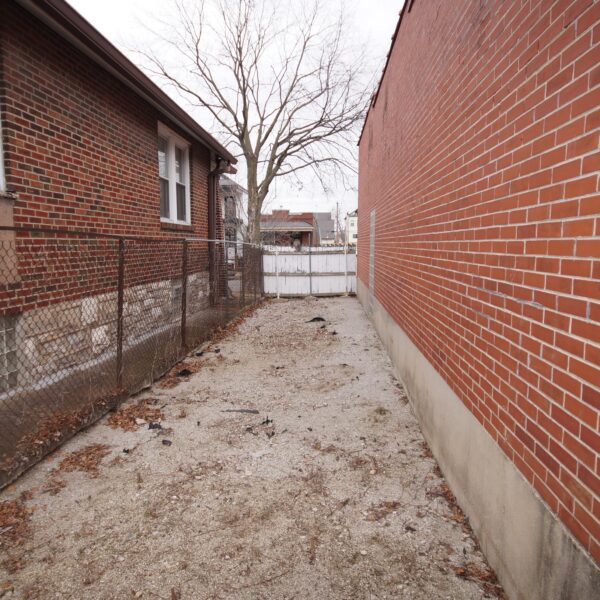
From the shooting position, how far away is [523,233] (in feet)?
6.36

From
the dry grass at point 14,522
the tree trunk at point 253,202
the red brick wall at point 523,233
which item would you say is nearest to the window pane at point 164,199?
the red brick wall at point 523,233

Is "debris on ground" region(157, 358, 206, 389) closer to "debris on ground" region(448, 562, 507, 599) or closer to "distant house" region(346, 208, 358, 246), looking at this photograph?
"debris on ground" region(448, 562, 507, 599)

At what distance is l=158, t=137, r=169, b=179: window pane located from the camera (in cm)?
834

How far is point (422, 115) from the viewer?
13.9 ft

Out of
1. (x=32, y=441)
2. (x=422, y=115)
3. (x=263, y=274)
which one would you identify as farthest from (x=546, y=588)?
(x=263, y=274)

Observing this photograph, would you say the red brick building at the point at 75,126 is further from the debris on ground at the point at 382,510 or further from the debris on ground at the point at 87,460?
the debris on ground at the point at 382,510

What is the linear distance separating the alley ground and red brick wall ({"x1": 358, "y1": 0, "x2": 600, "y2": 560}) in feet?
2.50

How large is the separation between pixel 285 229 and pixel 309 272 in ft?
79.1

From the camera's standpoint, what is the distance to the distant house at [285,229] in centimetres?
3725

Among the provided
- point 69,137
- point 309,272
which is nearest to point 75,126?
point 69,137

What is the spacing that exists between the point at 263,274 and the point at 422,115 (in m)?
11.2

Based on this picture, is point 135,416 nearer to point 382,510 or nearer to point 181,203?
point 382,510

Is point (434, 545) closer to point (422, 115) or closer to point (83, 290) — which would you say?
point (422, 115)

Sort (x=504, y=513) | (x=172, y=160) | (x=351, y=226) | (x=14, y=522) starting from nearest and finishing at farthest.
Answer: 1. (x=504, y=513)
2. (x=14, y=522)
3. (x=172, y=160)
4. (x=351, y=226)
